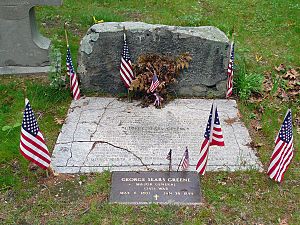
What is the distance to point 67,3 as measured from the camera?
42.2 feet

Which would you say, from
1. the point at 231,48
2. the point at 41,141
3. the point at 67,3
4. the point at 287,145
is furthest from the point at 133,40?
the point at 67,3

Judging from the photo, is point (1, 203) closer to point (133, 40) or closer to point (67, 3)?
point (133, 40)

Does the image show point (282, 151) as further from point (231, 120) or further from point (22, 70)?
point (22, 70)

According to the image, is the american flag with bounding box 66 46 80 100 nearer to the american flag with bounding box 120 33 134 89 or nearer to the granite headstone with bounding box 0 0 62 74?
the american flag with bounding box 120 33 134 89

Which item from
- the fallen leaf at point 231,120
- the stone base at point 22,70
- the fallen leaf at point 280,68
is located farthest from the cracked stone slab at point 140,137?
the fallen leaf at point 280,68

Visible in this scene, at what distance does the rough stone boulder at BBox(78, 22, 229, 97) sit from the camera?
26.9 ft

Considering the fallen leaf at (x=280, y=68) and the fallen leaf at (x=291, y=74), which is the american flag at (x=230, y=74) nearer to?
the fallen leaf at (x=291, y=74)

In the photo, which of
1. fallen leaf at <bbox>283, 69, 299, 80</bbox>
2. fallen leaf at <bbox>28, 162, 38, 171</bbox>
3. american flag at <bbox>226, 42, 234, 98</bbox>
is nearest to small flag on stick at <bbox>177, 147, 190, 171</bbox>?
fallen leaf at <bbox>28, 162, 38, 171</bbox>

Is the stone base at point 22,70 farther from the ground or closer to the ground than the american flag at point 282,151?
closer to the ground

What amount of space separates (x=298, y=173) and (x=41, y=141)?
366 centimetres

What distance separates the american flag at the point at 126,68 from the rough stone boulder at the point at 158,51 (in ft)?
0.64

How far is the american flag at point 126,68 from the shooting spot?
8125 mm

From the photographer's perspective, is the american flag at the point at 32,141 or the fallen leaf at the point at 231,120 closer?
the american flag at the point at 32,141

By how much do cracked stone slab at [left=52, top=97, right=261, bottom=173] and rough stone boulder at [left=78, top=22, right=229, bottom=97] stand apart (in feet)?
0.95
